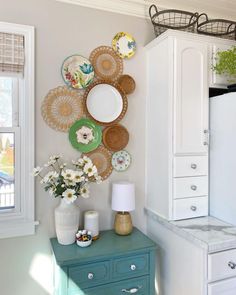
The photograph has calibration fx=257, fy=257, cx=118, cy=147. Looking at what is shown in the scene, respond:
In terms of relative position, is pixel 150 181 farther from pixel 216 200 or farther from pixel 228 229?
pixel 228 229

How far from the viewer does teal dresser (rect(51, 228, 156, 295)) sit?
157 centimetres

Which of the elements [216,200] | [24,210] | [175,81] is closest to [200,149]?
[216,200]

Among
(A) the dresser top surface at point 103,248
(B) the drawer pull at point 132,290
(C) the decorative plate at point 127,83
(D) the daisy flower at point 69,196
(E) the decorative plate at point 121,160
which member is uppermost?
(C) the decorative plate at point 127,83

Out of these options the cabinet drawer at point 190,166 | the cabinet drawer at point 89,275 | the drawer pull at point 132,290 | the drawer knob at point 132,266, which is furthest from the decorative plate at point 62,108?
the drawer pull at point 132,290

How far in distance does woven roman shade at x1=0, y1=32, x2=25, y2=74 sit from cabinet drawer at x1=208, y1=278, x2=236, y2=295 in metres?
1.89

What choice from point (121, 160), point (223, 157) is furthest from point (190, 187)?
point (121, 160)

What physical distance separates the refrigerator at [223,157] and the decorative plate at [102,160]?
31.3 inches

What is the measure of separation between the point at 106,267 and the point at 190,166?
911 millimetres

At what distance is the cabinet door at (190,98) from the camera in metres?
1.84

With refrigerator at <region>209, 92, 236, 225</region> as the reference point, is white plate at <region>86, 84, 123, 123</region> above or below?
above

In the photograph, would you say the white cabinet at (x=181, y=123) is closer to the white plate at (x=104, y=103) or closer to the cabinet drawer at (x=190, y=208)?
the cabinet drawer at (x=190, y=208)

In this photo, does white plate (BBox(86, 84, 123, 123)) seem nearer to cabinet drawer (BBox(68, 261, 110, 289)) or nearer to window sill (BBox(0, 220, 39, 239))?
window sill (BBox(0, 220, 39, 239))

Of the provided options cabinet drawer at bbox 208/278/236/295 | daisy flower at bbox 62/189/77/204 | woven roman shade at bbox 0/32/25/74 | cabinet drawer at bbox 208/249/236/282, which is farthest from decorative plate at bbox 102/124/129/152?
cabinet drawer at bbox 208/278/236/295

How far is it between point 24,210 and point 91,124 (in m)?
0.81
